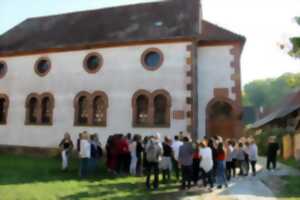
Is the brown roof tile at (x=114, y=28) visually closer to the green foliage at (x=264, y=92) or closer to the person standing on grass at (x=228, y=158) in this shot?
the person standing on grass at (x=228, y=158)

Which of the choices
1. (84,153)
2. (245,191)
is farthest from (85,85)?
(245,191)

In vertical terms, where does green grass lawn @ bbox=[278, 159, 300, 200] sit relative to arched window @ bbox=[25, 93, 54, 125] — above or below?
below

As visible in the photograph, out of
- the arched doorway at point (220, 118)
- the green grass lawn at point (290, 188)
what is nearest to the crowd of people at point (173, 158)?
the green grass lawn at point (290, 188)

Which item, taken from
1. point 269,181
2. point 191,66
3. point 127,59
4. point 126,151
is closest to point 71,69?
point 127,59

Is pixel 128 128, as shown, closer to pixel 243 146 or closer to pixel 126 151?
pixel 126 151

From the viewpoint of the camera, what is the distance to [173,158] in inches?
535

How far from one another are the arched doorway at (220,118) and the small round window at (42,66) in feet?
32.7

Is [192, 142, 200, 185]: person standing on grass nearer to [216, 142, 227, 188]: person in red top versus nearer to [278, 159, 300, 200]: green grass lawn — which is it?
[216, 142, 227, 188]: person in red top

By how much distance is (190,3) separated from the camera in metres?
22.1

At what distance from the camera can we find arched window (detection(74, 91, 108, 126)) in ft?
65.5

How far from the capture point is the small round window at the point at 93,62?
2048 centimetres

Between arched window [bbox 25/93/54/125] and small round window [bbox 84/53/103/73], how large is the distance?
285 centimetres

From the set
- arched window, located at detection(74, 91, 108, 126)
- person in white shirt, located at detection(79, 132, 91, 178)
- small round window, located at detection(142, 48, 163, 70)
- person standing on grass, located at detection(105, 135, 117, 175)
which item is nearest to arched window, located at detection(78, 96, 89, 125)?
arched window, located at detection(74, 91, 108, 126)

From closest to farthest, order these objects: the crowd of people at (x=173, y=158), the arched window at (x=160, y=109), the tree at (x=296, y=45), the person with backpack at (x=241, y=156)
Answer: the crowd of people at (x=173, y=158)
the person with backpack at (x=241, y=156)
the tree at (x=296, y=45)
the arched window at (x=160, y=109)
